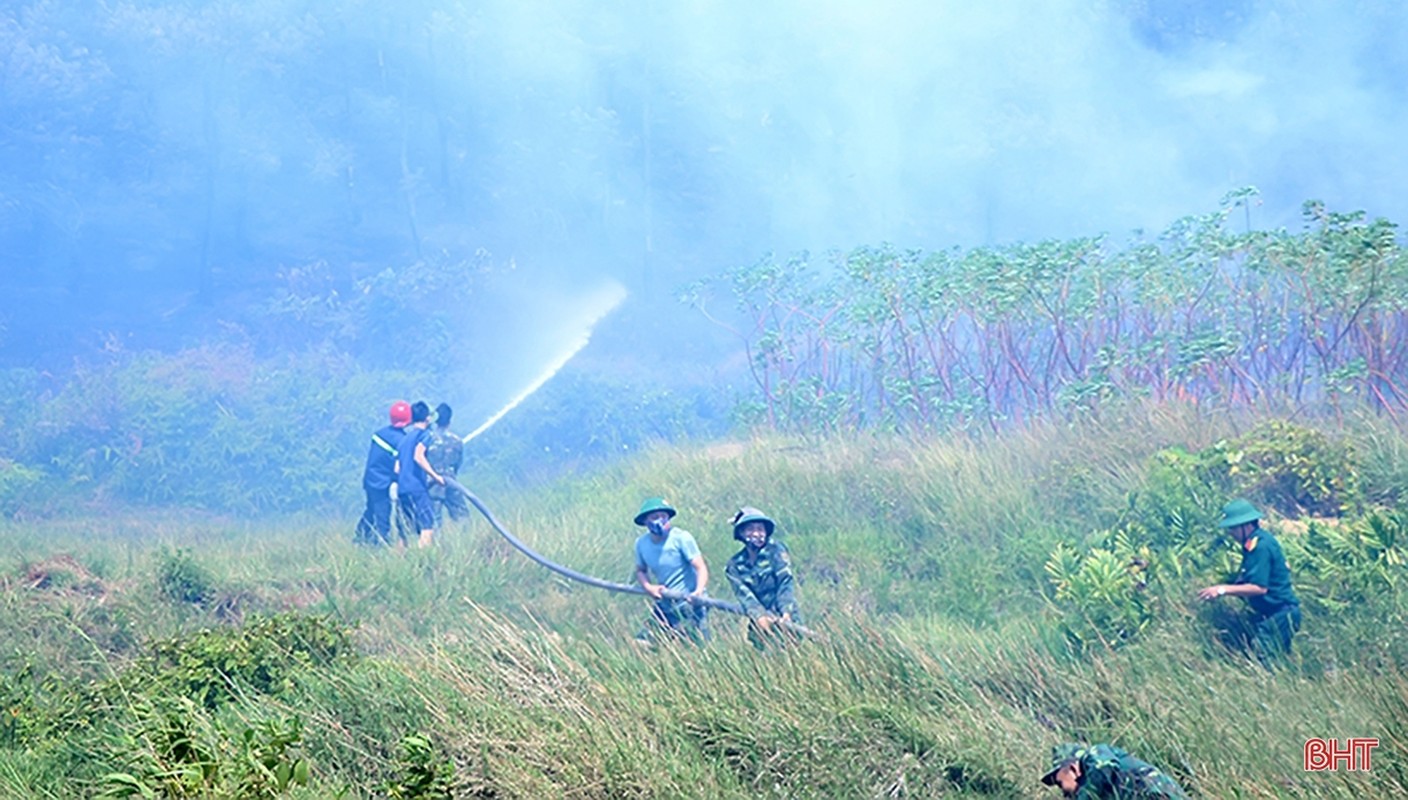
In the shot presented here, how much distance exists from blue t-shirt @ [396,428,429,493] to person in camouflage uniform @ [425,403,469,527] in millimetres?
715

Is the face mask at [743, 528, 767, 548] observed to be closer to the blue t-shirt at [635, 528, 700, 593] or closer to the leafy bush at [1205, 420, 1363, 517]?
the blue t-shirt at [635, 528, 700, 593]

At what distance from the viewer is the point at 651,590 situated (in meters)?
7.75

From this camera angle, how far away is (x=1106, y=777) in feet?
15.3

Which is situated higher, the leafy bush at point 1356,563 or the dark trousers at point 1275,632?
the leafy bush at point 1356,563

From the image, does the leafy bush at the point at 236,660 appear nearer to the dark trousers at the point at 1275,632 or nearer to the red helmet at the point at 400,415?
the red helmet at the point at 400,415

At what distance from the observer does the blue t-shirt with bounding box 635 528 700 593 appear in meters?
7.90

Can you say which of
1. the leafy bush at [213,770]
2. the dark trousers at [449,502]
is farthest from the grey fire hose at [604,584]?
the leafy bush at [213,770]

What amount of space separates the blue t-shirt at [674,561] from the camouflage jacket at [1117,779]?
3.57m

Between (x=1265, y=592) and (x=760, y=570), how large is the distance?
3.10 m

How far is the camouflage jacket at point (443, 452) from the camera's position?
41.6 ft

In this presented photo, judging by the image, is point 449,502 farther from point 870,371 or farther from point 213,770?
point 213,770

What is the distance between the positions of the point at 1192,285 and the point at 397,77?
3831cm

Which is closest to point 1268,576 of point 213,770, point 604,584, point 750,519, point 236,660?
point 750,519

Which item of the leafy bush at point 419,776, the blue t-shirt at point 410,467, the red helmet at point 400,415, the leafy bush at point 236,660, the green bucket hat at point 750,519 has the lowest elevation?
the leafy bush at point 419,776
